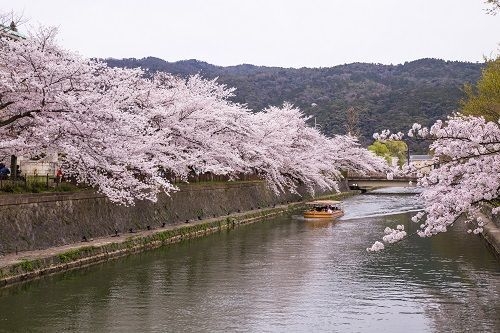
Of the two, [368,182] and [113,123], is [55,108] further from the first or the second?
[368,182]

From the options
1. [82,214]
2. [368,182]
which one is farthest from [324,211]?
[368,182]

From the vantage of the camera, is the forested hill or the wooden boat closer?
the wooden boat

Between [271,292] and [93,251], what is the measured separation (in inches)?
334

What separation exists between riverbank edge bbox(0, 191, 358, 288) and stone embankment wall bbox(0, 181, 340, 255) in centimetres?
67

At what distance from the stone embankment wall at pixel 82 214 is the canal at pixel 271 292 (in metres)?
2.69

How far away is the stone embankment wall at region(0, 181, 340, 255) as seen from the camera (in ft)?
78.7

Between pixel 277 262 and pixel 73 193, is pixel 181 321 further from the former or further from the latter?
pixel 73 193

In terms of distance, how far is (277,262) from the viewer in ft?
88.0

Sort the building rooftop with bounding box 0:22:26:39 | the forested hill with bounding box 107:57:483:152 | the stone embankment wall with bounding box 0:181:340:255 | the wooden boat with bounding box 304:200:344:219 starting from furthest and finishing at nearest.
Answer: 1. the forested hill with bounding box 107:57:483:152
2. the wooden boat with bounding box 304:200:344:219
3. the building rooftop with bounding box 0:22:26:39
4. the stone embankment wall with bounding box 0:181:340:255

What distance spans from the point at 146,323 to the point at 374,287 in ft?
27.1

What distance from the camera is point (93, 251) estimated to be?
998 inches

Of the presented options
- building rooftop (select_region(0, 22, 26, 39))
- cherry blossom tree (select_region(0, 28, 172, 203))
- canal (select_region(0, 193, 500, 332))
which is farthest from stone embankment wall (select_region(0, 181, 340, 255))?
building rooftop (select_region(0, 22, 26, 39))

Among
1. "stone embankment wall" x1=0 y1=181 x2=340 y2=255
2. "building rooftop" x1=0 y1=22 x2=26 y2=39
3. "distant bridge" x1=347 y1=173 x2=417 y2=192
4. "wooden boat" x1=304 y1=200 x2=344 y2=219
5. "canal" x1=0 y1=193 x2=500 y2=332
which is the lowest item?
"canal" x1=0 y1=193 x2=500 y2=332

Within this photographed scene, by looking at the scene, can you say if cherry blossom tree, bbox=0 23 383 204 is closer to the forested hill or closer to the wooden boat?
the wooden boat
